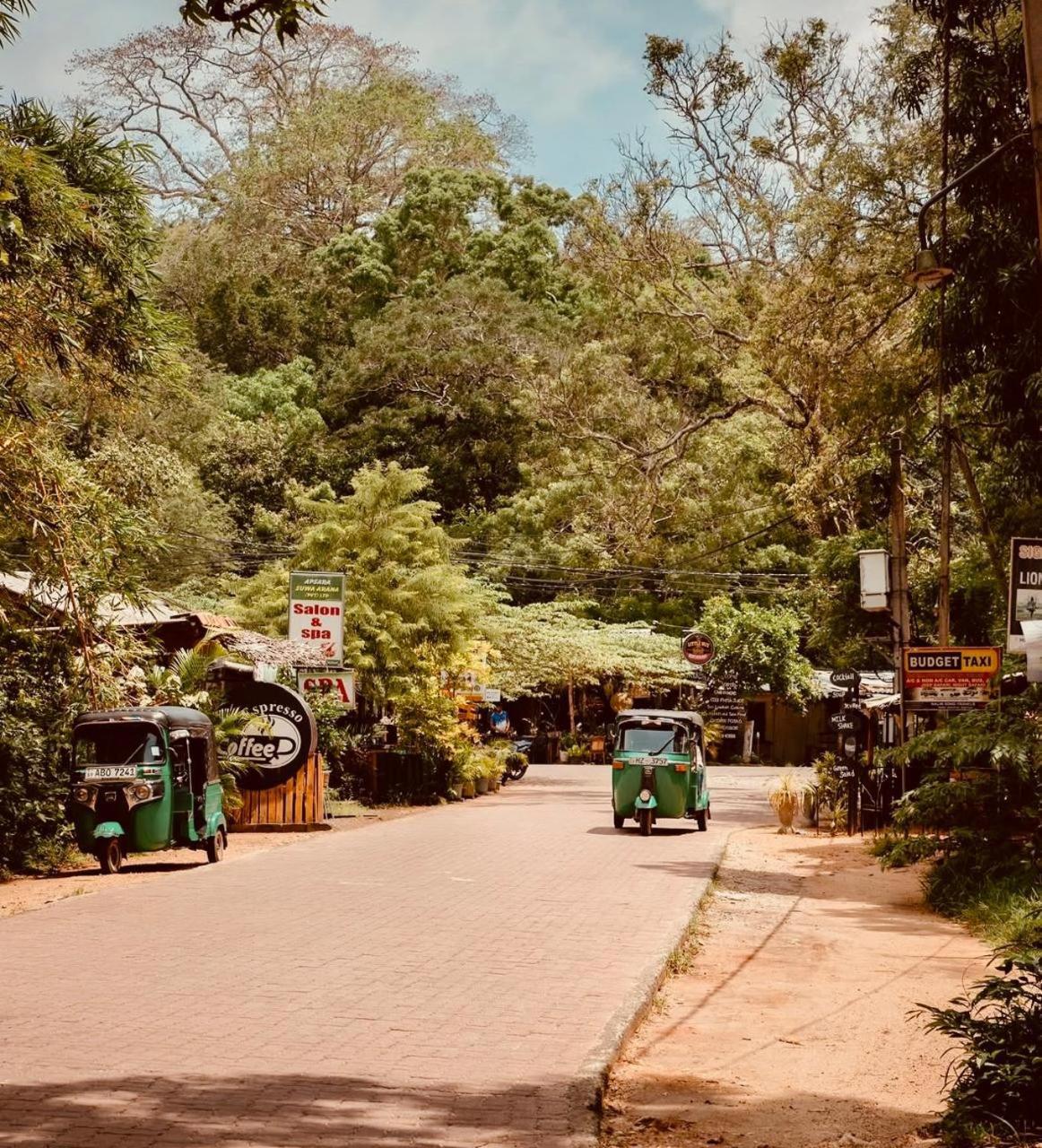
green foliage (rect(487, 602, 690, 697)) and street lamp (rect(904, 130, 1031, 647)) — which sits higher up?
street lamp (rect(904, 130, 1031, 647))

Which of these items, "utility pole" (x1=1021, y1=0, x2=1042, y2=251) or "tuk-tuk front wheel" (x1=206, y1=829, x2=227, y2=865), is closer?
"utility pole" (x1=1021, y1=0, x2=1042, y2=251)

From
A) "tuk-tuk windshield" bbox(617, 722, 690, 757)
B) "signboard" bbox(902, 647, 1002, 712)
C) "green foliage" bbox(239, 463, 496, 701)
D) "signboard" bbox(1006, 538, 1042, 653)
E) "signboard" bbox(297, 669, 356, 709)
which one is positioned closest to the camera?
"signboard" bbox(1006, 538, 1042, 653)

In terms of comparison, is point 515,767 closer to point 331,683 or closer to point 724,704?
point 331,683

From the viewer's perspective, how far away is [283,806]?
2330 centimetres

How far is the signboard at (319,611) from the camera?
25609 millimetres

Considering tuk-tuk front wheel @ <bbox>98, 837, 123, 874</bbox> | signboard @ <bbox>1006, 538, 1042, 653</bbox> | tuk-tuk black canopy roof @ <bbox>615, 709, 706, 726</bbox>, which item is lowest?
tuk-tuk front wheel @ <bbox>98, 837, 123, 874</bbox>

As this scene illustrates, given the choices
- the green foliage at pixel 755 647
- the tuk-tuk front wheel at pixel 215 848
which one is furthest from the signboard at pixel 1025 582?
the green foliage at pixel 755 647

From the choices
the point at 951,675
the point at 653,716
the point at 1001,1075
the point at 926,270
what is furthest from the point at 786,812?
the point at 1001,1075

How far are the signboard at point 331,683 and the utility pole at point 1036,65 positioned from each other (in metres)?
19.0

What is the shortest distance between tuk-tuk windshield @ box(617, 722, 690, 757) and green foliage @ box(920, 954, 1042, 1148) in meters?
16.8

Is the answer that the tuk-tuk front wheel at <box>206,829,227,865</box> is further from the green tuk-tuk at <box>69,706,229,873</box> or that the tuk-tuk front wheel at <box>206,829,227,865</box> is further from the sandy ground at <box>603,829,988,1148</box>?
the sandy ground at <box>603,829,988,1148</box>

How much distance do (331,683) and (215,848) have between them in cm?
779

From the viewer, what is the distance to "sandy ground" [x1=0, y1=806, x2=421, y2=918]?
14.5 meters

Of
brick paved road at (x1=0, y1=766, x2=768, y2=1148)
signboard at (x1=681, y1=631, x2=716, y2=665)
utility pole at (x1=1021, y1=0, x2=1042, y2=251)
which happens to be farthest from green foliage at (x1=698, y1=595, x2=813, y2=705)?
utility pole at (x1=1021, y1=0, x2=1042, y2=251)
